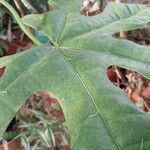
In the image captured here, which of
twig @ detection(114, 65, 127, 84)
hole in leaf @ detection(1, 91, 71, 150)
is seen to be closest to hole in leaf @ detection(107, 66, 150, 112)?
twig @ detection(114, 65, 127, 84)

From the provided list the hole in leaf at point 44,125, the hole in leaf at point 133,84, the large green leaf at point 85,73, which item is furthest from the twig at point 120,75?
the large green leaf at point 85,73

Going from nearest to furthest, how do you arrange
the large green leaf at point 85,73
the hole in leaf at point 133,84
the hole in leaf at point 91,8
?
the large green leaf at point 85,73 < the hole in leaf at point 133,84 < the hole in leaf at point 91,8

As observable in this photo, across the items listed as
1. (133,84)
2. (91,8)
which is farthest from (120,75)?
(91,8)

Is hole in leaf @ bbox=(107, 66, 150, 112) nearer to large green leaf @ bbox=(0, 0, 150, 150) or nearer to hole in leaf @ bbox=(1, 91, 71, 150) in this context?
hole in leaf @ bbox=(1, 91, 71, 150)

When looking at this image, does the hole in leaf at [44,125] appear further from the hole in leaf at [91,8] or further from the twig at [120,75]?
the hole in leaf at [91,8]

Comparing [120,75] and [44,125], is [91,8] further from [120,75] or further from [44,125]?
[44,125]

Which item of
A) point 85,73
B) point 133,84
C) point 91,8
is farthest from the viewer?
point 91,8

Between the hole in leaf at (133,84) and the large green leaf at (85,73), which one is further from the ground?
the large green leaf at (85,73)
